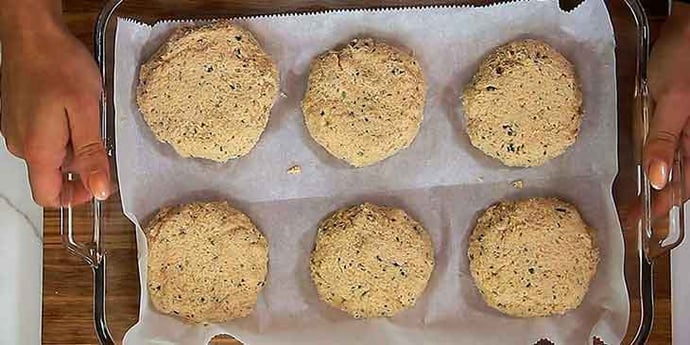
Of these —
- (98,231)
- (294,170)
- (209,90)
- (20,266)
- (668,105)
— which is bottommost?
(20,266)

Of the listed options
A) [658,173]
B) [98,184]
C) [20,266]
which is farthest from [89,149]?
[658,173]

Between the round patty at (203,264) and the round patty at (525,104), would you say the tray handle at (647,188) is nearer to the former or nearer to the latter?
the round patty at (525,104)

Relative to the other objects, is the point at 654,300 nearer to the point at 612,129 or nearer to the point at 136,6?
the point at 612,129

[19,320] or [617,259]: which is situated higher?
[617,259]

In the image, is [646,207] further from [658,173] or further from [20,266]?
[20,266]

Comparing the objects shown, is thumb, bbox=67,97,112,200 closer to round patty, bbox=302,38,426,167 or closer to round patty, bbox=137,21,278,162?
round patty, bbox=137,21,278,162

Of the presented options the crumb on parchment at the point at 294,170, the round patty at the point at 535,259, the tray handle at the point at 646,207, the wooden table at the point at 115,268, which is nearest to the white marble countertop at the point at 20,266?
the wooden table at the point at 115,268

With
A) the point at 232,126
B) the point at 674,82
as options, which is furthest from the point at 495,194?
the point at 232,126
